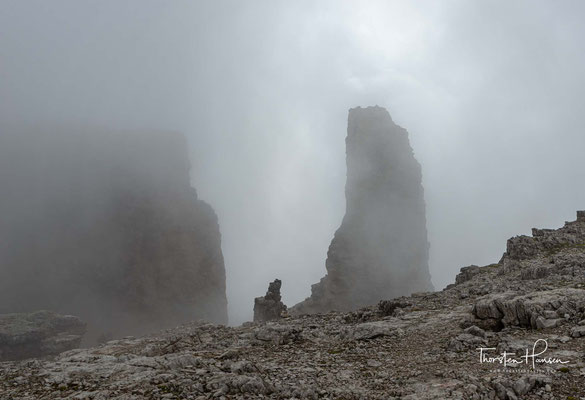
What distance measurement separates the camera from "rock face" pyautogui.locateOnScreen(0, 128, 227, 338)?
103625 millimetres

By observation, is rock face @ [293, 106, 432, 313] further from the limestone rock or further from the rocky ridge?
the limestone rock

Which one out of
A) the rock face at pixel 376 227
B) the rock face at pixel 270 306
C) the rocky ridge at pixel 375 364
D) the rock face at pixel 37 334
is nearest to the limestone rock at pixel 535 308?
the rocky ridge at pixel 375 364

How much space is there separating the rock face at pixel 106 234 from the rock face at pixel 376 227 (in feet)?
150

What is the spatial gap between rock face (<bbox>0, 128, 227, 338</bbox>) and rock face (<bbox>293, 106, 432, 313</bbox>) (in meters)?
45.8

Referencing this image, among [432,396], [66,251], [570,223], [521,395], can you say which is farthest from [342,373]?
[66,251]

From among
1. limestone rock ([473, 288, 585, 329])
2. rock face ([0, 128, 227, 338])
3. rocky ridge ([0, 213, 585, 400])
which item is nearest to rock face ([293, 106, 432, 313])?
rock face ([0, 128, 227, 338])

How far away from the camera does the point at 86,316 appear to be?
10162cm

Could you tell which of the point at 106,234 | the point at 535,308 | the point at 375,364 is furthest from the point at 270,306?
the point at 106,234

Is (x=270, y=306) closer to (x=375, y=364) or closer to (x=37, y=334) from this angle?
(x=37, y=334)

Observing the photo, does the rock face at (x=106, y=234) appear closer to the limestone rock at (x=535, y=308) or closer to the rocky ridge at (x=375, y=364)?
the rocky ridge at (x=375, y=364)

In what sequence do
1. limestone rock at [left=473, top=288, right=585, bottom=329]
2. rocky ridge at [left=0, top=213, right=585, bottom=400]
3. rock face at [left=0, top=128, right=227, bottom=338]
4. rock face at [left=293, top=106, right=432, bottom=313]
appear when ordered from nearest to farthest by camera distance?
rocky ridge at [left=0, top=213, right=585, bottom=400] < limestone rock at [left=473, top=288, right=585, bottom=329] < rock face at [left=293, top=106, right=432, bottom=313] < rock face at [left=0, top=128, right=227, bottom=338]

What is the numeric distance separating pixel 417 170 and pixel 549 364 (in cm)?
11023

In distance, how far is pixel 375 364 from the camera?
1431 cm

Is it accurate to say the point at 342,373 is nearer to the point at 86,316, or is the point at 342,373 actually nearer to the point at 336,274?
the point at 336,274
